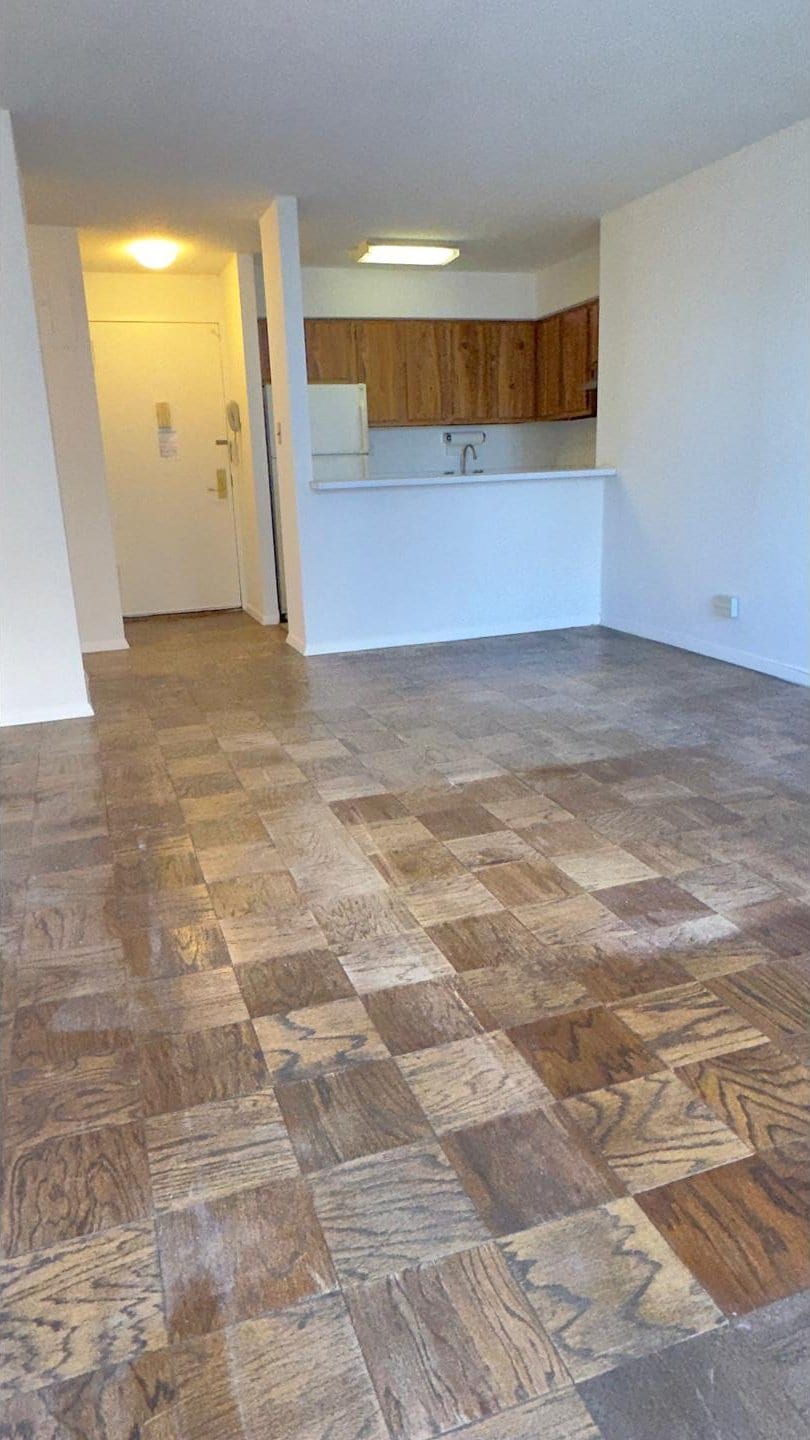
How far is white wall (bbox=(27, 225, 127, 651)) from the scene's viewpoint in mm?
4918

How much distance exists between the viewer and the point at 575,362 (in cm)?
612

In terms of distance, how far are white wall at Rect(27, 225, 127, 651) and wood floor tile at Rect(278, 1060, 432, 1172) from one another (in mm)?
4350

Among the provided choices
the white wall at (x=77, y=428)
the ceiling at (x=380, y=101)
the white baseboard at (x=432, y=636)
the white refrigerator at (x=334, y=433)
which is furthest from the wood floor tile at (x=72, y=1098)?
the white refrigerator at (x=334, y=433)

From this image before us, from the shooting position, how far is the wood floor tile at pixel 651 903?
81.2 inches

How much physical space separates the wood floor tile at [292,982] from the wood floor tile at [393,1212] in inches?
18.1

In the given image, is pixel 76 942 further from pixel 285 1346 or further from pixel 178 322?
pixel 178 322

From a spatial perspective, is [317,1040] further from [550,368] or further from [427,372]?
[550,368]

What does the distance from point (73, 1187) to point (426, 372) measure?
240 inches

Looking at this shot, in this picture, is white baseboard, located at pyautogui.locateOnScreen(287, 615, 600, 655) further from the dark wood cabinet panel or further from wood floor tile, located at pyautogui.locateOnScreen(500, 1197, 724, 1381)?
wood floor tile, located at pyautogui.locateOnScreen(500, 1197, 724, 1381)

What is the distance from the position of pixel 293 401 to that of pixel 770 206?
7.98 ft

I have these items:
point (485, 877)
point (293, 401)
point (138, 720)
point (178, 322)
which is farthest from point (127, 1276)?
point (178, 322)

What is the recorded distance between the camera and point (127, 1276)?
1187mm

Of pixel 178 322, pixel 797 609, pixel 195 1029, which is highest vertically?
pixel 178 322

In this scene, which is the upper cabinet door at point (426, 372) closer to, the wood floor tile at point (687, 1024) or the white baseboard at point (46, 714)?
the white baseboard at point (46, 714)
